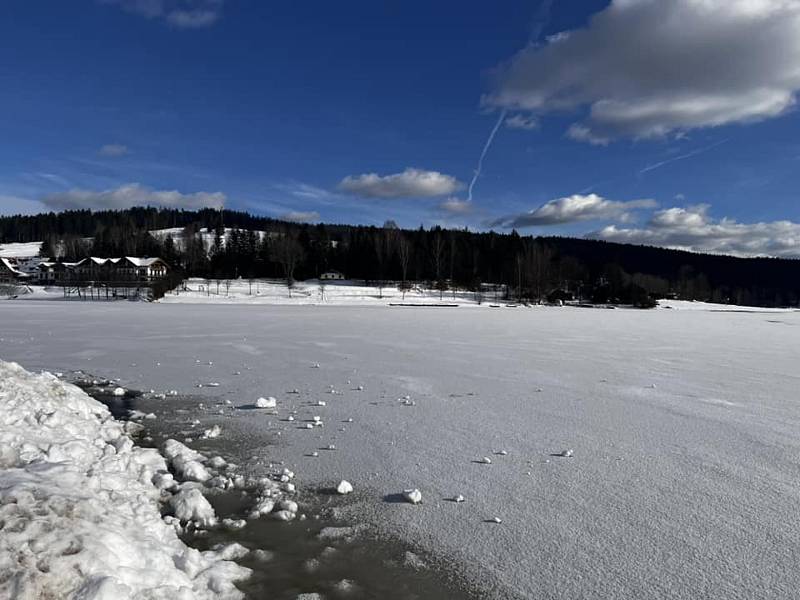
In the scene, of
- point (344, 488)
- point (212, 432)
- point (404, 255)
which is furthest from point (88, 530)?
Answer: point (404, 255)

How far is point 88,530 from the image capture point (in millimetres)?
3727

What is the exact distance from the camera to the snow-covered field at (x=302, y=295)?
6531 cm

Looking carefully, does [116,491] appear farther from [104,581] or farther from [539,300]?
[539,300]

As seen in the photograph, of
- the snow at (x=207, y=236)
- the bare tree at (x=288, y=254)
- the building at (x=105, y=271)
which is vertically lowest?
the building at (x=105, y=271)

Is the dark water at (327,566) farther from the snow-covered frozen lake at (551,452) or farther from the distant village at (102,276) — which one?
the distant village at (102,276)

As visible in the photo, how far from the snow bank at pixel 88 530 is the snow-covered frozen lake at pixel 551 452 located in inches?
63.0

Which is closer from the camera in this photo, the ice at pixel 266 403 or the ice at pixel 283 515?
the ice at pixel 283 515

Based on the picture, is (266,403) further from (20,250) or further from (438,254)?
(20,250)

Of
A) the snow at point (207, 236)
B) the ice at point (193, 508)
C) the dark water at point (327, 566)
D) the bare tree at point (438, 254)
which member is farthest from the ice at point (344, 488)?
the snow at point (207, 236)

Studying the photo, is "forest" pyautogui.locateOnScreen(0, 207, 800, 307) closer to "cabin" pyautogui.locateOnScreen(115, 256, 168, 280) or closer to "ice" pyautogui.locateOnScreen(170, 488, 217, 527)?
"cabin" pyautogui.locateOnScreen(115, 256, 168, 280)

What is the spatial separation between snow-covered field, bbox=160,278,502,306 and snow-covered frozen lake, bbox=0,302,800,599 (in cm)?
5030

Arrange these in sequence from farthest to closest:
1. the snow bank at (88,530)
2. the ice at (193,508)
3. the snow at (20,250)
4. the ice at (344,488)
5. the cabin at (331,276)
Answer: the snow at (20,250)
the cabin at (331,276)
the ice at (344,488)
the ice at (193,508)
the snow bank at (88,530)

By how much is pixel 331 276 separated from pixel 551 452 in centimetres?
9845

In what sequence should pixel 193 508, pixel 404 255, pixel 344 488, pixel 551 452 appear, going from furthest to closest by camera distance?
pixel 404 255 < pixel 551 452 < pixel 344 488 < pixel 193 508
